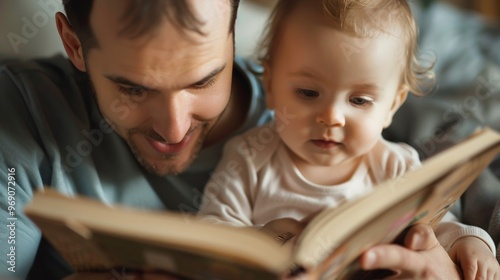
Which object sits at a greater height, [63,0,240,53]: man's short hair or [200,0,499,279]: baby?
[63,0,240,53]: man's short hair

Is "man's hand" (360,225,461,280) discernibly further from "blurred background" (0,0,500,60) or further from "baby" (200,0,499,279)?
"blurred background" (0,0,500,60)

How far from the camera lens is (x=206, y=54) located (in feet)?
2.99

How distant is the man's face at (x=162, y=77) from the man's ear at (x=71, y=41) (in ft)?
0.10

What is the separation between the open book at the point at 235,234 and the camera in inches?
24.1

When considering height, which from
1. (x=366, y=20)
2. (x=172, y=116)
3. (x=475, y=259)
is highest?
(x=366, y=20)

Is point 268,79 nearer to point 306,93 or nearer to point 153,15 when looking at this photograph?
point 306,93

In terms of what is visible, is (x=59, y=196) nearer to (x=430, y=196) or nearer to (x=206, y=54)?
(x=206, y=54)

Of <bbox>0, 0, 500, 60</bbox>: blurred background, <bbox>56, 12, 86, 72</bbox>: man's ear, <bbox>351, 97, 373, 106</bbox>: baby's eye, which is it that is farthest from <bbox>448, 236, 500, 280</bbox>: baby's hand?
<bbox>0, 0, 500, 60</bbox>: blurred background

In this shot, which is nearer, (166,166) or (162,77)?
(162,77)

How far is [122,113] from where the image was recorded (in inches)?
38.4

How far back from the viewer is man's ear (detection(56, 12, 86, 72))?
0.97m

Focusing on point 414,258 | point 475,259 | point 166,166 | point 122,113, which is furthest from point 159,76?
point 475,259

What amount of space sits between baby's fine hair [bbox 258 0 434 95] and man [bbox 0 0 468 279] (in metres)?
0.11

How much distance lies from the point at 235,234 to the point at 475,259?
519mm
